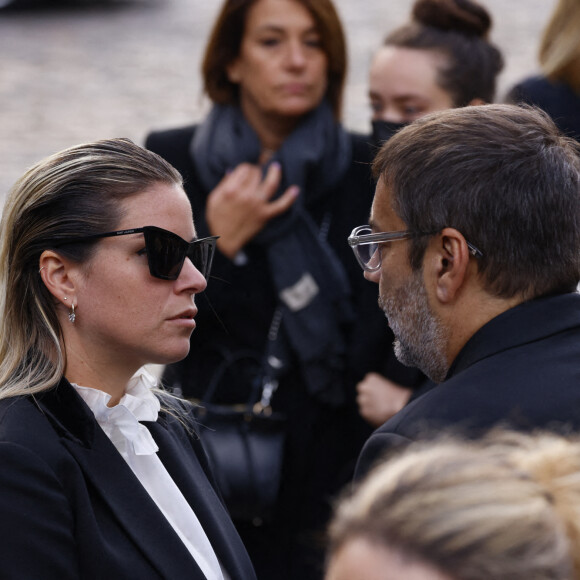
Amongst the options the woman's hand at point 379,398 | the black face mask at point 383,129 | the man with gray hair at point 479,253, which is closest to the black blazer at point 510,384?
the man with gray hair at point 479,253

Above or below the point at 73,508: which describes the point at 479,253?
above

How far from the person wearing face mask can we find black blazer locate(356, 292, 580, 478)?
1.68 metres

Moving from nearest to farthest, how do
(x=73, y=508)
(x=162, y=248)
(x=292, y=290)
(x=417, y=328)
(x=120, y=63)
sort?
(x=73, y=508)
(x=417, y=328)
(x=162, y=248)
(x=292, y=290)
(x=120, y=63)

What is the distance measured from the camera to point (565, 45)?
377 cm

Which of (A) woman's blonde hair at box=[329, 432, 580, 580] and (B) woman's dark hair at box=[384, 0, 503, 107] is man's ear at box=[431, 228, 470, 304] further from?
(B) woman's dark hair at box=[384, 0, 503, 107]

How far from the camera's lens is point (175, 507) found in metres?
2.14

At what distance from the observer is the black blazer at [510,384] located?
1.73m

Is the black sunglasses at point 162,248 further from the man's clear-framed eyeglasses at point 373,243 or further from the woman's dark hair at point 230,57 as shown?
the woman's dark hair at point 230,57

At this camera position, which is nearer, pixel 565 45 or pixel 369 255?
pixel 369 255

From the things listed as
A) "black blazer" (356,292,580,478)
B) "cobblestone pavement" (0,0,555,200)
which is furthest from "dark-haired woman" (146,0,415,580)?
"cobblestone pavement" (0,0,555,200)

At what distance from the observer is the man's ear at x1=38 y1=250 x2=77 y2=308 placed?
216 cm

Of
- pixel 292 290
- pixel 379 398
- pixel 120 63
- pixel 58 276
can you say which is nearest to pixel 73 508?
pixel 58 276

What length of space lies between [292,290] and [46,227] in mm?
1468

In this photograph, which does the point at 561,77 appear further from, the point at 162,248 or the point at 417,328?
the point at 162,248
